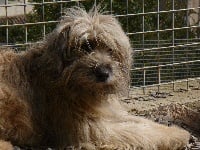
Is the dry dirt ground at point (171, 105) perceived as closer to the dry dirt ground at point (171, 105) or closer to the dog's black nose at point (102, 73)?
the dry dirt ground at point (171, 105)

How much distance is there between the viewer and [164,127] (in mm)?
5973

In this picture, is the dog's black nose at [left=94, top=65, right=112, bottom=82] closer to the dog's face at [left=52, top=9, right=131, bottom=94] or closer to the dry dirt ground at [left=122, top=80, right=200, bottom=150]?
the dog's face at [left=52, top=9, right=131, bottom=94]

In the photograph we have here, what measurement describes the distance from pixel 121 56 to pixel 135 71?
1920 millimetres

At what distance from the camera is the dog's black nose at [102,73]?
519 cm

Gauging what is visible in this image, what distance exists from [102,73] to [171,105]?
2.08m

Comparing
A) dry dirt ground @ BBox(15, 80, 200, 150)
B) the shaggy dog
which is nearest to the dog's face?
the shaggy dog

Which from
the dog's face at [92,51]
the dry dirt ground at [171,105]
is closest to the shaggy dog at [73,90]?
the dog's face at [92,51]

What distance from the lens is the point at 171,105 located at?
23.2 ft

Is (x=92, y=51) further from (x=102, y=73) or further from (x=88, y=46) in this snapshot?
(x=102, y=73)

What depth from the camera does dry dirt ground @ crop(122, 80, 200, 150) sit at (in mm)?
6699

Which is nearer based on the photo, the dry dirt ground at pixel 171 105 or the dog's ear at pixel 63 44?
the dog's ear at pixel 63 44

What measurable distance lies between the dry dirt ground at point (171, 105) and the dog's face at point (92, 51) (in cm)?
125

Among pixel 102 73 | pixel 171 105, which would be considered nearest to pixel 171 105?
pixel 171 105

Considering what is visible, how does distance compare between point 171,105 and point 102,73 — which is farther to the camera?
point 171,105
